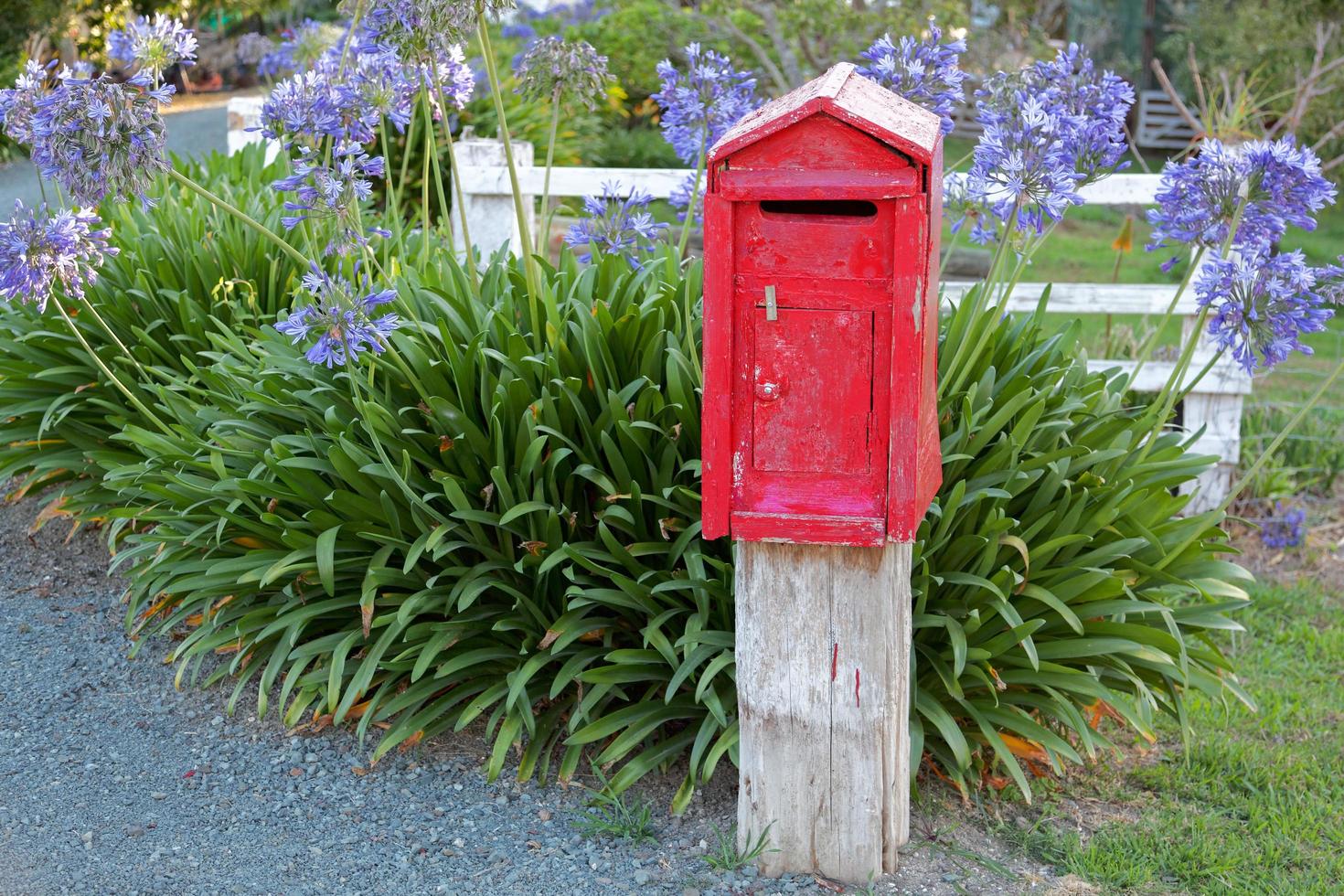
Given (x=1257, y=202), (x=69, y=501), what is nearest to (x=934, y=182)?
(x=1257, y=202)

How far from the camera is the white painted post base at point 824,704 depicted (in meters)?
2.76

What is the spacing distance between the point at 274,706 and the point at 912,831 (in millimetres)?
1764

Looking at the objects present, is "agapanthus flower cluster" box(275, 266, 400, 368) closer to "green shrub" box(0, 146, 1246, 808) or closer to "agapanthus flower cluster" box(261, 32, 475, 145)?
"green shrub" box(0, 146, 1246, 808)

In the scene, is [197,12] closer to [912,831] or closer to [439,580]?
[439,580]

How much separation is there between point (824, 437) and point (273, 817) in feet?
5.37

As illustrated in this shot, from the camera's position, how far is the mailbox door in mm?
2588

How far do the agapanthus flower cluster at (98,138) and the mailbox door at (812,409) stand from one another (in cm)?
147

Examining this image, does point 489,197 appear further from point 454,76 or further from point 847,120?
point 847,120

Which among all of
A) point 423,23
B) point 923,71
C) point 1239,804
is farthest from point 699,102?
point 1239,804

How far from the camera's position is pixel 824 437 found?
8.72ft

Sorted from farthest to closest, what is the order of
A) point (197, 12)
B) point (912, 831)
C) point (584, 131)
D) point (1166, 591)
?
1. point (197, 12)
2. point (584, 131)
3. point (1166, 591)
4. point (912, 831)

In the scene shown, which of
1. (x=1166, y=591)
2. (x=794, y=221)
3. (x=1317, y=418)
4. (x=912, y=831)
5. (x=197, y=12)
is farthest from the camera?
(x=197, y=12)

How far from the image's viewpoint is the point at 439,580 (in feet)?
11.5

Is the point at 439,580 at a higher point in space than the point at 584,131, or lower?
lower
